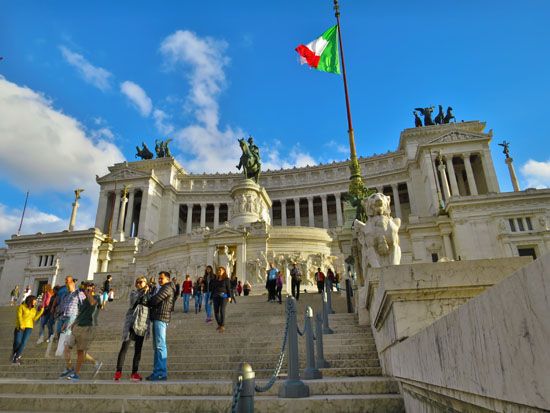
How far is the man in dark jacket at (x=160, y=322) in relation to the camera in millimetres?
6672

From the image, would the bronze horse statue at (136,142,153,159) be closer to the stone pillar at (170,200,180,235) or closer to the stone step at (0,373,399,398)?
the stone pillar at (170,200,180,235)

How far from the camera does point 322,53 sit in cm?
2031

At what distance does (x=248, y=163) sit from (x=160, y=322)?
106 feet

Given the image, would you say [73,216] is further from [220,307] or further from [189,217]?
[220,307]

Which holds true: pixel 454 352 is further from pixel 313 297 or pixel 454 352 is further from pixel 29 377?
pixel 313 297

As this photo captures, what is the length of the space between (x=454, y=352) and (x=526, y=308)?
0.85m

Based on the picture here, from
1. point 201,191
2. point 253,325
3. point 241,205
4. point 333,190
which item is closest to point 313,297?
point 253,325

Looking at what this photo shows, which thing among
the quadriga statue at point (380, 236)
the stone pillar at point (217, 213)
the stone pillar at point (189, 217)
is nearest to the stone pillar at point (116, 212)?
the stone pillar at point (189, 217)

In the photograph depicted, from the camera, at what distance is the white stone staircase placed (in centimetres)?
498

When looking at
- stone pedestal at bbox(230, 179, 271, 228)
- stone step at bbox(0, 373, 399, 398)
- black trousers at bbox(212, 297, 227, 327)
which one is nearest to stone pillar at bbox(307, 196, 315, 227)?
stone pedestal at bbox(230, 179, 271, 228)

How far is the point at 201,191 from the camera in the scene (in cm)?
6712

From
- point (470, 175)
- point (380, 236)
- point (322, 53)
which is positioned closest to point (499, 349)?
point (380, 236)

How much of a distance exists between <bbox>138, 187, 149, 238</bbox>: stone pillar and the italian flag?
44.2m

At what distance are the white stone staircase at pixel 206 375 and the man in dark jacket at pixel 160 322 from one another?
41 centimetres
